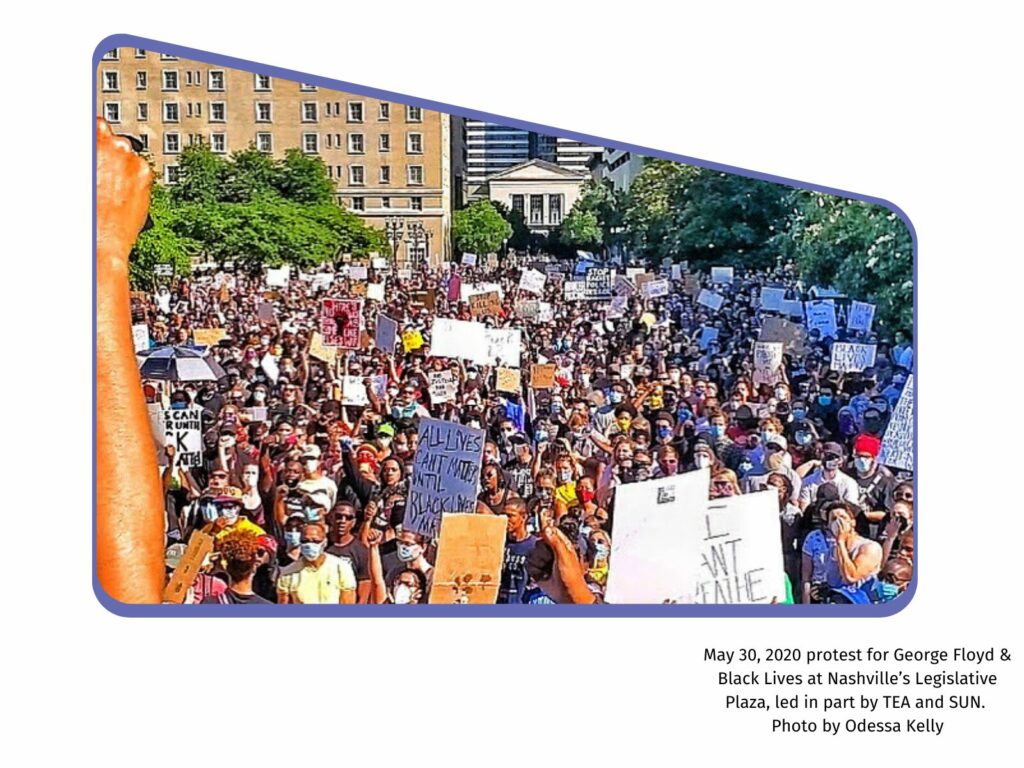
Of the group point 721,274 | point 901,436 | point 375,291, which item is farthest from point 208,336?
point 901,436

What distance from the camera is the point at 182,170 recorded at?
796 centimetres

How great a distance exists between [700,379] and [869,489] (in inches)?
35.1

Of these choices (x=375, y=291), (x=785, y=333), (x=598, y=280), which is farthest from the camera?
(x=785, y=333)

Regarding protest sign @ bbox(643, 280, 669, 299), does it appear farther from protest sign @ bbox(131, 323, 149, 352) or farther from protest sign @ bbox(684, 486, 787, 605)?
protest sign @ bbox(131, 323, 149, 352)

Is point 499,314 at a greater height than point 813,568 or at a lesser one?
greater

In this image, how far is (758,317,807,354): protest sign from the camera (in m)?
8.30

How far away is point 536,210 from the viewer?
26.9 feet

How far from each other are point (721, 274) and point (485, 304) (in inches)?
40.8

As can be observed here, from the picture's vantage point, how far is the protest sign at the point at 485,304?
812 cm

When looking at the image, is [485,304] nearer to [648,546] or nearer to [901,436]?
[648,546]

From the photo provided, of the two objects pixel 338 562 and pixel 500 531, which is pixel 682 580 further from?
pixel 338 562

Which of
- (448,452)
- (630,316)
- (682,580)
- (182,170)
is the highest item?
(182,170)

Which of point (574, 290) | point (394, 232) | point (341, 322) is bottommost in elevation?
point (341, 322)

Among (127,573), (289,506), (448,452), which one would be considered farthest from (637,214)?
(127,573)
